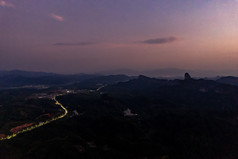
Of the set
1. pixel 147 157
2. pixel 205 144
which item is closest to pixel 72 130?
pixel 147 157

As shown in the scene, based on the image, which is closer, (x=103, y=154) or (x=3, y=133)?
(x=103, y=154)

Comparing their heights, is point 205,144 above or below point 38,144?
below

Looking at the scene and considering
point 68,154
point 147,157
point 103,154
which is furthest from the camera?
point 147,157

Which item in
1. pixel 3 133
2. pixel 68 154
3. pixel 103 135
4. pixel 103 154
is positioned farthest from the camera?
pixel 103 135

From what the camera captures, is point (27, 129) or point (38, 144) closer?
point (38, 144)

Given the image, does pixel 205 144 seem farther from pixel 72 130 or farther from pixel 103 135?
pixel 72 130

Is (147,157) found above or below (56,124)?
below

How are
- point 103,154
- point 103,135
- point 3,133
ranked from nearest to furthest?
point 103,154 → point 3,133 → point 103,135

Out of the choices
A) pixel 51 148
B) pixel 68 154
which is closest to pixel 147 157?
pixel 68 154

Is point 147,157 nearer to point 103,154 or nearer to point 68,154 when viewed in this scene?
point 103,154

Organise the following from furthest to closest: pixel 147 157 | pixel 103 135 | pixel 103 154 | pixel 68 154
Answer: pixel 103 135 < pixel 147 157 < pixel 103 154 < pixel 68 154
